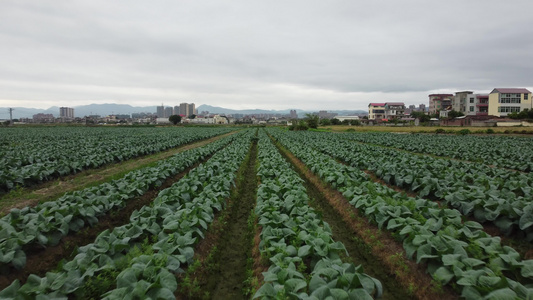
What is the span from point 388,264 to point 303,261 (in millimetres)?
2000

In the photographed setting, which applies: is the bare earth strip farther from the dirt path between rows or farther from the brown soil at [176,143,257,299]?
the dirt path between rows

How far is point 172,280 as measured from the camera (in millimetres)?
3826

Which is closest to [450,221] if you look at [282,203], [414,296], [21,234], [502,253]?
[502,253]

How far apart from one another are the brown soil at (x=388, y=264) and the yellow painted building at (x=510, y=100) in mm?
92553

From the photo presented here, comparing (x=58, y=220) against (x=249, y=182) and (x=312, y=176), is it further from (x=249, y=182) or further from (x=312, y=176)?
(x=312, y=176)

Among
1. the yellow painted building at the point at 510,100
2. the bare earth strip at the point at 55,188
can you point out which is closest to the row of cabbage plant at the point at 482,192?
the bare earth strip at the point at 55,188

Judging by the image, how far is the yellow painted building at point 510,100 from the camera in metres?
73.8

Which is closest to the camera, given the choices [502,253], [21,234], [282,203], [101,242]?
[502,253]

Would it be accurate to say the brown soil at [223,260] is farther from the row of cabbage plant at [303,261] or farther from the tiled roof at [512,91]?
the tiled roof at [512,91]

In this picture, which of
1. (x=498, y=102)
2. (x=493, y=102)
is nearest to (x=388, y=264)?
(x=498, y=102)

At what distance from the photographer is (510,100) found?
2940 inches

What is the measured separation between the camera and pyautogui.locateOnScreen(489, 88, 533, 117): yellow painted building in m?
73.8

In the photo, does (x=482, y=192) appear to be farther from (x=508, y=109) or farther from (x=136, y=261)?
(x=508, y=109)

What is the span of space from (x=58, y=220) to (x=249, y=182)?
8.06 meters
